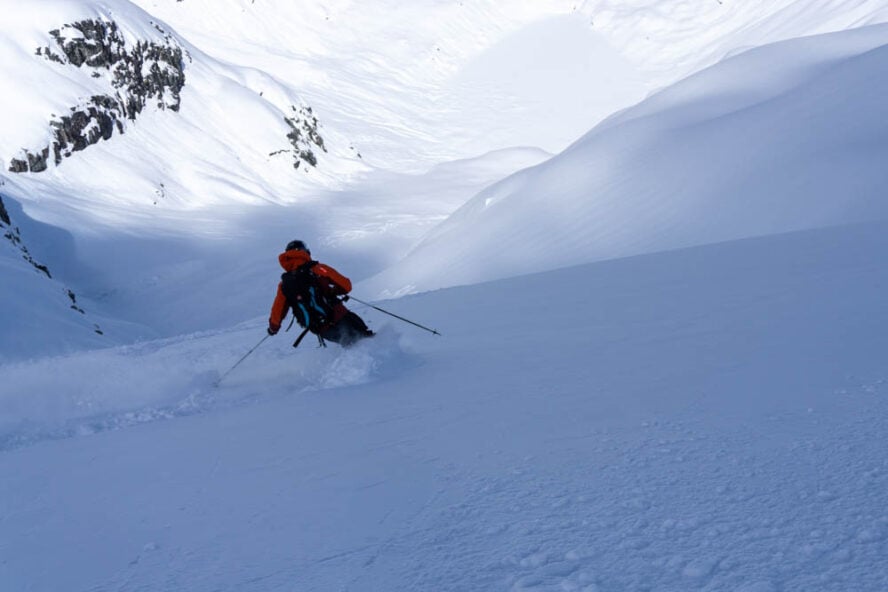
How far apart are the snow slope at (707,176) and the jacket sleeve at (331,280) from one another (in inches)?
245

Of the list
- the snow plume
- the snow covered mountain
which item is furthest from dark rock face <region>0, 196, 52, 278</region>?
the snow plume

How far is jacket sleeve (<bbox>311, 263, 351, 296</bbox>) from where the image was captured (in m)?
7.85

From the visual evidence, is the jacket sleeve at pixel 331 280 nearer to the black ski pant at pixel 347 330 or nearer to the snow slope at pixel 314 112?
the black ski pant at pixel 347 330

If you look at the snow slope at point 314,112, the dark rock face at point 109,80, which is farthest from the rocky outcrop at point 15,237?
the dark rock face at point 109,80

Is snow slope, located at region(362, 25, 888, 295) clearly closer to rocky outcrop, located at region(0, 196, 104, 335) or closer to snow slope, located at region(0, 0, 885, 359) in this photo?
snow slope, located at region(0, 0, 885, 359)

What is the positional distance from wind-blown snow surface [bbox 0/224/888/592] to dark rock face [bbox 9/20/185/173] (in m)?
34.7

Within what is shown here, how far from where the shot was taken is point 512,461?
3.83 metres

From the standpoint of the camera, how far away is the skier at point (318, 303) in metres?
7.84

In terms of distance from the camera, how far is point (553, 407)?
466 cm

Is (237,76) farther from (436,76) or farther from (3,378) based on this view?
(3,378)

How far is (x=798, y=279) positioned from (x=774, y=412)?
3.81 m

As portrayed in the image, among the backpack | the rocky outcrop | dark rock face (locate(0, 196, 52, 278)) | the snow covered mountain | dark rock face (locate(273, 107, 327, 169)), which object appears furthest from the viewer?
dark rock face (locate(273, 107, 327, 169))

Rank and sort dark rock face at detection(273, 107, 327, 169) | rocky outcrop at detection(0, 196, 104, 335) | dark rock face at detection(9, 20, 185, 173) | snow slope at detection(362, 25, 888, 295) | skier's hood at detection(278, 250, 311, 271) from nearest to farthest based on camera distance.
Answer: skier's hood at detection(278, 250, 311, 271) < snow slope at detection(362, 25, 888, 295) < rocky outcrop at detection(0, 196, 104, 335) < dark rock face at detection(9, 20, 185, 173) < dark rock face at detection(273, 107, 327, 169)

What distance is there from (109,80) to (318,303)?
40.2 metres
